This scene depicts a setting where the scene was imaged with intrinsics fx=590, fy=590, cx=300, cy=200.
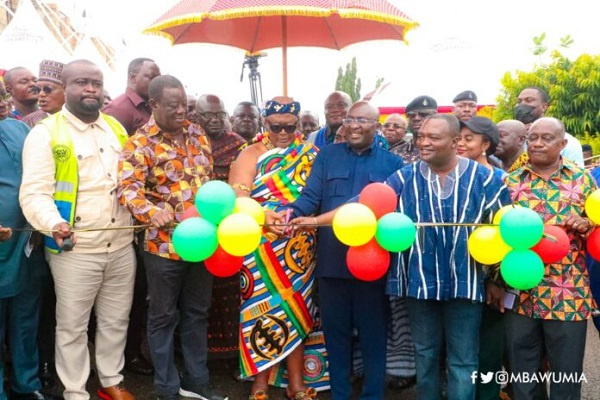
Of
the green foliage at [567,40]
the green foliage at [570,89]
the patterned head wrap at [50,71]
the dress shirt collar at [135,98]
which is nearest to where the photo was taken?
the patterned head wrap at [50,71]

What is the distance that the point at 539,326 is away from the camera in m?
3.46

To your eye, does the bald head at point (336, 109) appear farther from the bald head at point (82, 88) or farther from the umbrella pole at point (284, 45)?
the bald head at point (82, 88)

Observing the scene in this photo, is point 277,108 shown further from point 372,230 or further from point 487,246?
point 487,246

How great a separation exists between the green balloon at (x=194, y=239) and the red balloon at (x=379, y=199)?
3.01 feet

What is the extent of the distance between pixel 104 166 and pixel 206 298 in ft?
3.74

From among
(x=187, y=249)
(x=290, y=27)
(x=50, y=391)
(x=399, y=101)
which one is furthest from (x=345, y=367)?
(x=399, y=101)

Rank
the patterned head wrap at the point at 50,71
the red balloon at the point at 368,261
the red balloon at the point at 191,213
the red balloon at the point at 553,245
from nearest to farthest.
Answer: the red balloon at the point at 553,245 → the red balloon at the point at 368,261 → the red balloon at the point at 191,213 → the patterned head wrap at the point at 50,71

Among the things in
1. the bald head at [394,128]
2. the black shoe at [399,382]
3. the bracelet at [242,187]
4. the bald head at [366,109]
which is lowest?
the black shoe at [399,382]

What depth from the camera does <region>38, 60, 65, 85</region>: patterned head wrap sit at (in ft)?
15.2

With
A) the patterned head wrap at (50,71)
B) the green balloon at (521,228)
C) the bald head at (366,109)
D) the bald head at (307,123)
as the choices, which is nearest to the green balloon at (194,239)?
the bald head at (366,109)

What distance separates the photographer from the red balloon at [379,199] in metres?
3.40

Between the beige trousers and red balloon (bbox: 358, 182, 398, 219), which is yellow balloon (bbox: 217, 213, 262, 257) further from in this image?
the beige trousers

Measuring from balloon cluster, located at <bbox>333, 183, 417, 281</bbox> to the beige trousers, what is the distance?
5.16 ft

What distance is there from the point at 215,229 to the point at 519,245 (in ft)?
5.52
